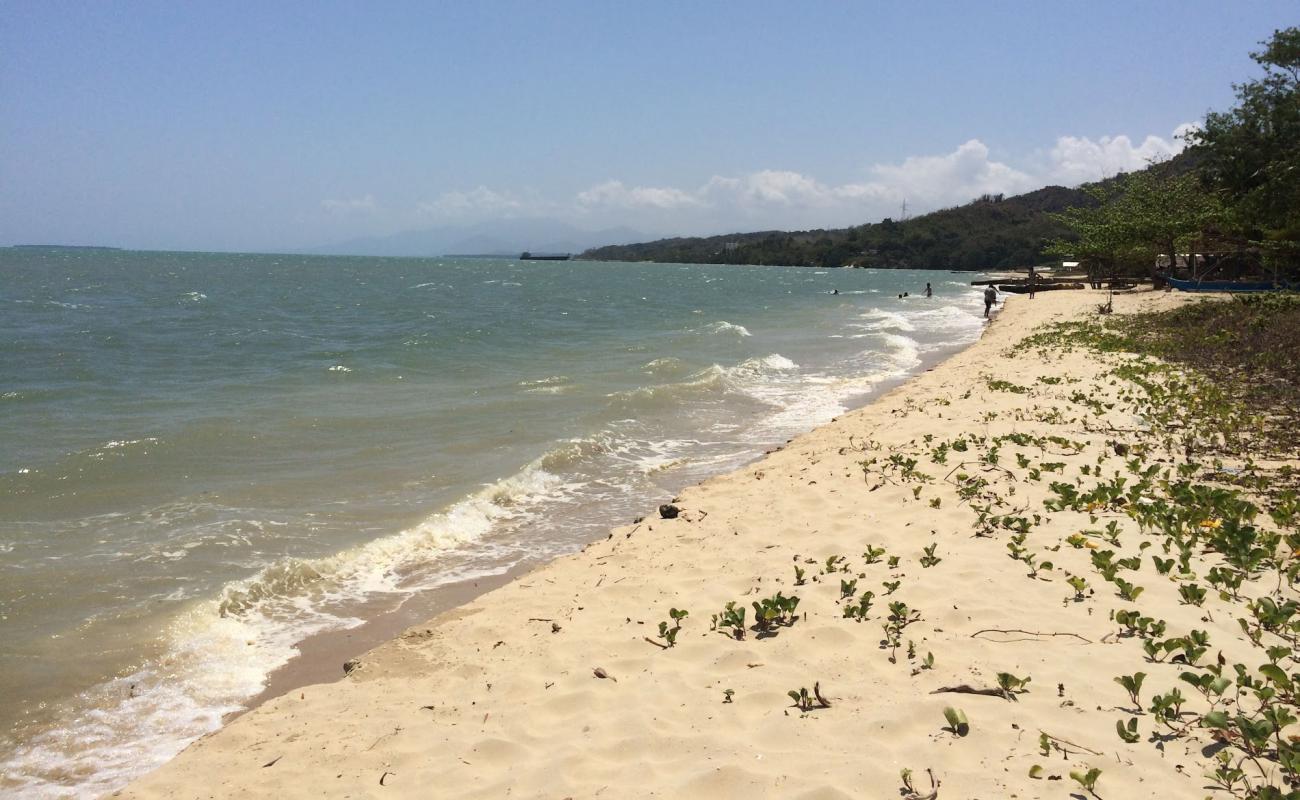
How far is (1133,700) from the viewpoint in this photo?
3.78 m

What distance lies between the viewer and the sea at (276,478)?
19.9ft

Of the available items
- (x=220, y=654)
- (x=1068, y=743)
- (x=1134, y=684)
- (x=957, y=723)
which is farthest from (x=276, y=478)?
(x=1134, y=684)

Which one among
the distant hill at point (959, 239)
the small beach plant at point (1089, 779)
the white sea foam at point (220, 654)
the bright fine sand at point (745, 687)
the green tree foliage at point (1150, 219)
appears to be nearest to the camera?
the small beach plant at point (1089, 779)

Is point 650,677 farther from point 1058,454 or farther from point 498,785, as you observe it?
point 1058,454

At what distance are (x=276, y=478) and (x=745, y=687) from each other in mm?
8997

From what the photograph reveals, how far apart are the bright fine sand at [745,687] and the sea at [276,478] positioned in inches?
51.6

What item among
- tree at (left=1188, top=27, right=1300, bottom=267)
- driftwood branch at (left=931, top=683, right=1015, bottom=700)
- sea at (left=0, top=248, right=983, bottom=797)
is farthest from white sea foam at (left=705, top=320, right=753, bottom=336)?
driftwood branch at (left=931, top=683, right=1015, bottom=700)

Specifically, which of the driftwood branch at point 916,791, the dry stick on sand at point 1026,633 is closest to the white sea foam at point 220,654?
the driftwood branch at point 916,791

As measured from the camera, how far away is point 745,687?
445cm

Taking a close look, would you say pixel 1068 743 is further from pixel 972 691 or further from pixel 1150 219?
pixel 1150 219

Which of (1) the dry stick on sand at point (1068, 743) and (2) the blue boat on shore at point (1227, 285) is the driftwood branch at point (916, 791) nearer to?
(1) the dry stick on sand at point (1068, 743)

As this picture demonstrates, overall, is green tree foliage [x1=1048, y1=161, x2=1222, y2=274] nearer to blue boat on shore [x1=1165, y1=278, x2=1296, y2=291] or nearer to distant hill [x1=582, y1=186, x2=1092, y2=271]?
blue boat on shore [x1=1165, y1=278, x2=1296, y2=291]

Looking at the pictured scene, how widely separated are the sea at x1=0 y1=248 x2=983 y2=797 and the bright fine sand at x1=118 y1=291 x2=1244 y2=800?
1311 mm

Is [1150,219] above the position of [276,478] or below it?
above
